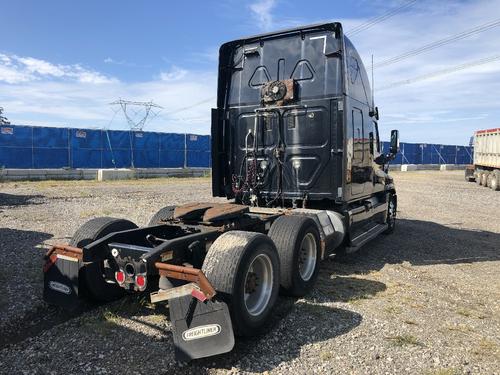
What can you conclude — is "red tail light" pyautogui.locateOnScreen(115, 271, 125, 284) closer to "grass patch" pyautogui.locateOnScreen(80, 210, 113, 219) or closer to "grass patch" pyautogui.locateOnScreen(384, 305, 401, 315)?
"grass patch" pyautogui.locateOnScreen(384, 305, 401, 315)

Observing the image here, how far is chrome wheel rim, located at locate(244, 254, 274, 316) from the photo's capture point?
13.2 feet

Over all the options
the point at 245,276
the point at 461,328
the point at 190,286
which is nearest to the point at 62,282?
the point at 190,286

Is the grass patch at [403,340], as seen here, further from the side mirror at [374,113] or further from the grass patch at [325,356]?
the side mirror at [374,113]

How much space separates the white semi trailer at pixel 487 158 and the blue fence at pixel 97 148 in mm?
17792

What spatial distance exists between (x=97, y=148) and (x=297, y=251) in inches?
968

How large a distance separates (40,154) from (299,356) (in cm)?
2476

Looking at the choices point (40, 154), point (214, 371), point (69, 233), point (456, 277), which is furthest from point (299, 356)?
point (40, 154)

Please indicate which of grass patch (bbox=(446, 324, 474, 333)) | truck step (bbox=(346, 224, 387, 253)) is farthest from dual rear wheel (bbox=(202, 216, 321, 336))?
grass patch (bbox=(446, 324, 474, 333))

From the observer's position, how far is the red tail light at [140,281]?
383cm

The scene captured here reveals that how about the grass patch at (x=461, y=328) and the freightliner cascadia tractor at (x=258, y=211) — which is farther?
the grass patch at (x=461, y=328)

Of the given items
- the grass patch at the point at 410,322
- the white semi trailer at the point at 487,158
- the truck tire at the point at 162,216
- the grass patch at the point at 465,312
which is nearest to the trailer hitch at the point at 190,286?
the truck tire at the point at 162,216

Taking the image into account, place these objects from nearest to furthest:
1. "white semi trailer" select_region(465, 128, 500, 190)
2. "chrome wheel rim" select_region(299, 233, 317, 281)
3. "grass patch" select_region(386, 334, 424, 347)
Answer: "grass patch" select_region(386, 334, 424, 347) → "chrome wheel rim" select_region(299, 233, 317, 281) → "white semi trailer" select_region(465, 128, 500, 190)

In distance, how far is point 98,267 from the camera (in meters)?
4.34

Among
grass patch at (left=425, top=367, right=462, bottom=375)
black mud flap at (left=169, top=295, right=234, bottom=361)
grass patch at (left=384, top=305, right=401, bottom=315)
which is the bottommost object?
grass patch at (left=425, top=367, right=462, bottom=375)
